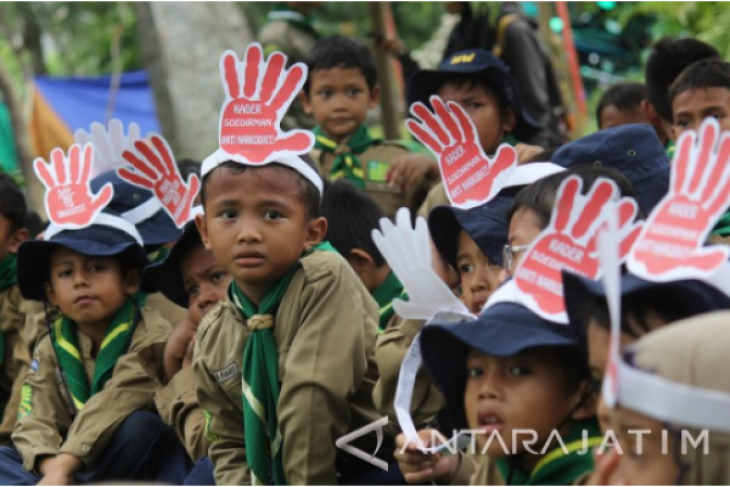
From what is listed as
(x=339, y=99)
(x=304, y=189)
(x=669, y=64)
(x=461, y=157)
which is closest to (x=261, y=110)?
(x=304, y=189)

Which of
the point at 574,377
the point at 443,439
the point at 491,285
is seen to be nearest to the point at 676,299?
the point at 574,377

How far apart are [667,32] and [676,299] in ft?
24.7

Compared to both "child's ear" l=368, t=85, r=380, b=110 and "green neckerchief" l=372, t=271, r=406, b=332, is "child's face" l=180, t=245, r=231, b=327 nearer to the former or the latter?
"green neckerchief" l=372, t=271, r=406, b=332

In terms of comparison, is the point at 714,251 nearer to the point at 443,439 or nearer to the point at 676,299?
the point at 676,299

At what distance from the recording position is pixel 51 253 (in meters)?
4.77

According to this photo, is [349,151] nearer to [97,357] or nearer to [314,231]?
[97,357]

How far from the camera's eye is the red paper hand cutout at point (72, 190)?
4742 mm

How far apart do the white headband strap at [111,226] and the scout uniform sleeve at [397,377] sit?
5.19 feet

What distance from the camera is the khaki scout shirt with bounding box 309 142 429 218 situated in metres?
5.42

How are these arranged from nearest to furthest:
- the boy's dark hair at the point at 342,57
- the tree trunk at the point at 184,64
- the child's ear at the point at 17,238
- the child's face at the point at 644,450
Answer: the child's face at the point at 644,450, the child's ear at the point at 17,238, the boy's dark hair at the point at 342,57, the tree trunk at the point at 184,64

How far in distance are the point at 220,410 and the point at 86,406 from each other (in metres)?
0.85

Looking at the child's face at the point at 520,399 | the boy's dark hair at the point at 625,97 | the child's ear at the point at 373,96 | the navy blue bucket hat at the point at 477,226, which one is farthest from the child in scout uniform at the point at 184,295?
the boy's dark hair at the point at 625,97

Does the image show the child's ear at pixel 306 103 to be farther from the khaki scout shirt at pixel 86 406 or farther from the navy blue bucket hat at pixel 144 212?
the khaki scout shirt at pixel 86 406

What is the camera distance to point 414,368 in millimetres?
3189
